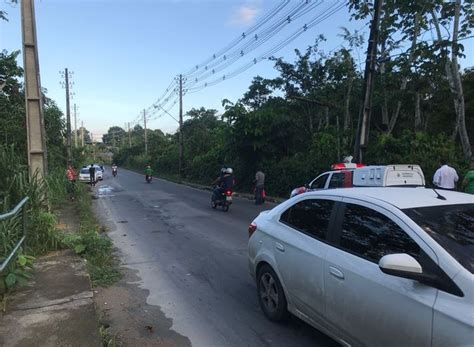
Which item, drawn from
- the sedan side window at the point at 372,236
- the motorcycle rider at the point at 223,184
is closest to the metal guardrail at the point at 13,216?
the sedan side window at the point at 372,236

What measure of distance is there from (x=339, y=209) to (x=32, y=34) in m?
8.39

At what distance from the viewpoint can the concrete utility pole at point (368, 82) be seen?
14375 mm

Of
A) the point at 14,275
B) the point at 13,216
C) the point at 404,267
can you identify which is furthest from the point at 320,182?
the point at 404,267

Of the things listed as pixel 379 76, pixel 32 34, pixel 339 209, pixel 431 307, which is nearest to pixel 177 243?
pixel 32 34

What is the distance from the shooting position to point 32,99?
933 centimetres

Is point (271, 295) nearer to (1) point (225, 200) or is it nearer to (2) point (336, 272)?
(2) point (336, 272)

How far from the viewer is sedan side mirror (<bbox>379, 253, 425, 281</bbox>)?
2.85 m

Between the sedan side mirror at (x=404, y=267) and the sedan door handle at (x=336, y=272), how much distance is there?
27.6 inches

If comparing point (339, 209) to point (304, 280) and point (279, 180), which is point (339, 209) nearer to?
point (304, 280)

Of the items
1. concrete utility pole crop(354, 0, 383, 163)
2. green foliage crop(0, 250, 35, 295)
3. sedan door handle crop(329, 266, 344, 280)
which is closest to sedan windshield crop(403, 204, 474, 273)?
sedan door handle crop(329, 266, 344, 280)

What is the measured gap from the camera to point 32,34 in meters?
9.54

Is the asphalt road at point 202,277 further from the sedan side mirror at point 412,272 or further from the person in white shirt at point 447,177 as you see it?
the person in white shirt at point 447,177

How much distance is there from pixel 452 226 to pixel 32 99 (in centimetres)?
872

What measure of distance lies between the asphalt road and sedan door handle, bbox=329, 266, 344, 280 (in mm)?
1081
